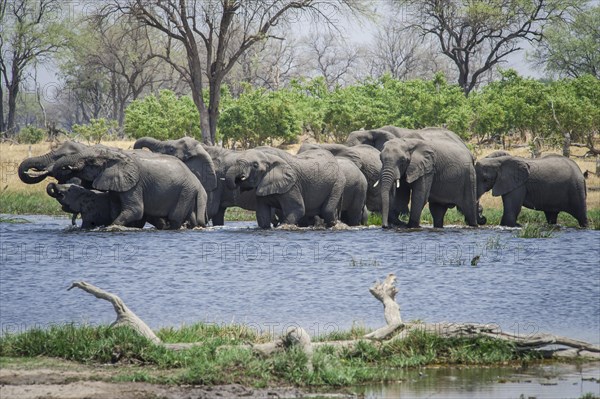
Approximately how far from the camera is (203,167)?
25.2 meters

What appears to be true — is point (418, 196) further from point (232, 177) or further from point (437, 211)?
point (232, 177)

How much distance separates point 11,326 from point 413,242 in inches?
393

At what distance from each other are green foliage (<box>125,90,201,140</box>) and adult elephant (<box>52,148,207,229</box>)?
2101 cm

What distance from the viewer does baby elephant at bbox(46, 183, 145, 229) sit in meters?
21.7

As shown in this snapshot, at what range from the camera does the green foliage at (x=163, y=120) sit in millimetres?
44719

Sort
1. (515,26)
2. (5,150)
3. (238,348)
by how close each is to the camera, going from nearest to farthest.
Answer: (238,348) → (5,150) → (515,26)

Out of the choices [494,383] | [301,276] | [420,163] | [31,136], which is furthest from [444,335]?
[31,136]

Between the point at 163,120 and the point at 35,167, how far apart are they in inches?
904

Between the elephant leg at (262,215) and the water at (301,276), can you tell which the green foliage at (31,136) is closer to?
the water at (301,276)

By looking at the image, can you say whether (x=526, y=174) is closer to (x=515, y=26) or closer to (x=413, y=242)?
(x=413, y=242)

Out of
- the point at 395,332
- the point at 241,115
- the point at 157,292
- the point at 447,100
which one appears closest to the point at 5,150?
the point at 241,115

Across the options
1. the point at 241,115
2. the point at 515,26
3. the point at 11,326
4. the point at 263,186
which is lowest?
the point at 11,326

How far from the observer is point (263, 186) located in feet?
75.7

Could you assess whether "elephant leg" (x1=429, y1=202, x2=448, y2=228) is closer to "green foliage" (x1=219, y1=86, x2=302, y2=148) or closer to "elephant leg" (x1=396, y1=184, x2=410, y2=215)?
"elephant leg" (x1=396, y1=184, x2=410, y2=215)
